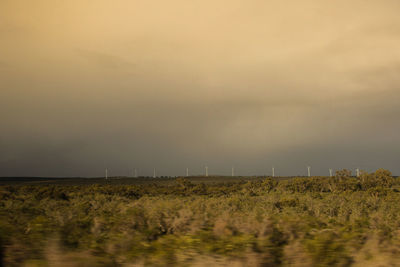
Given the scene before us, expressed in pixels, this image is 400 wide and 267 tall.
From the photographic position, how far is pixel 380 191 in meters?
40.9

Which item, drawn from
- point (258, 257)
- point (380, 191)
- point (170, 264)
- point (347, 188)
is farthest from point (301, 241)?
point (347, 188)

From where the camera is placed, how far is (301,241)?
8.62 metres

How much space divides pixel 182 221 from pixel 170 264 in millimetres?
3263

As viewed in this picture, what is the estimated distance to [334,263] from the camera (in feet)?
24.1

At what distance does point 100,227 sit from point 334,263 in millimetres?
5976

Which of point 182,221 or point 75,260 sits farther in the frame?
point 182,221

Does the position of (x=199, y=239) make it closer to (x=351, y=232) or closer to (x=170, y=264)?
(x=170, y=264)

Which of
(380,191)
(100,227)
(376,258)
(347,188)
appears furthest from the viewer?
(347,188)

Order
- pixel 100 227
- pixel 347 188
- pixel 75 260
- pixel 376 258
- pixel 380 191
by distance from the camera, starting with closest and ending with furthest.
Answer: pixel 75 260, pixel 376 258, pixel 100 227, pixel 380 191, pixel 347 188

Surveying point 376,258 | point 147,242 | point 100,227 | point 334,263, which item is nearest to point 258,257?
point 334,263

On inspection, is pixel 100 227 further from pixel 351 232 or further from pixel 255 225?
pixel 351 232

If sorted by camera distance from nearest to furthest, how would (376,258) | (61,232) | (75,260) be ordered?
(75,260) < (376,258) < (61,232)

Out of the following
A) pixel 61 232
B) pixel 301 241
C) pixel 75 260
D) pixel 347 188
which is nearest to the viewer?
pixel 75 260

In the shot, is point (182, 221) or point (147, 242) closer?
point (147, 242)
